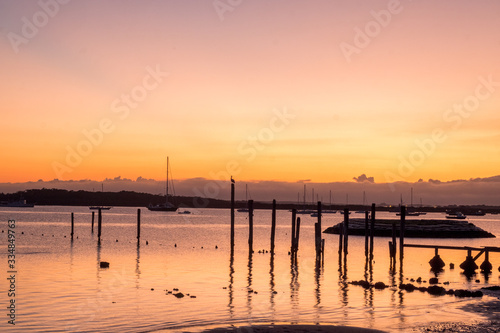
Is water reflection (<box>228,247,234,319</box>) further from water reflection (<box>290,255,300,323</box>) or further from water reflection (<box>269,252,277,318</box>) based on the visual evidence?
water reflection (<box>290,255,300,323</box>)

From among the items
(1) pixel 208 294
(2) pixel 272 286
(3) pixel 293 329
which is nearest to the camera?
(3) pixel 293 329

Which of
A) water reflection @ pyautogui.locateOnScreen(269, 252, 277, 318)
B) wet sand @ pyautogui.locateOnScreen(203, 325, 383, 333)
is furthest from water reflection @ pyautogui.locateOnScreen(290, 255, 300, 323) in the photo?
wet sand @ pyautogui.locateOnScreen(203, 325, 383, 333)

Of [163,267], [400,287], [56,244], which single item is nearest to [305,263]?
[163,267]

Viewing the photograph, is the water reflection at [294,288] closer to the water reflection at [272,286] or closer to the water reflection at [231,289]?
the water reflection at [272,286]

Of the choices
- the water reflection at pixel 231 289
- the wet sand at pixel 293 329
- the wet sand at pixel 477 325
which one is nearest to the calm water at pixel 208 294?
the water reflection at pixel 231 289

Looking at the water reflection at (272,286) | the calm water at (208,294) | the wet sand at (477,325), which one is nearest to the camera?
the wet sand at (477,325)

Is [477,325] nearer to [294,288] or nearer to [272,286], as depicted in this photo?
[294,288]

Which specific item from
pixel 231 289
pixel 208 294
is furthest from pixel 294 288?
pixel 208 294

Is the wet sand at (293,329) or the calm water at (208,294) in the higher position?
the wet sand at (293,329)

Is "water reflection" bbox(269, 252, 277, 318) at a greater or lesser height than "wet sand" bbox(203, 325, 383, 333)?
lesser

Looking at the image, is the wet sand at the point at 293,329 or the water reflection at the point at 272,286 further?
the water reflection at the point at 272,286

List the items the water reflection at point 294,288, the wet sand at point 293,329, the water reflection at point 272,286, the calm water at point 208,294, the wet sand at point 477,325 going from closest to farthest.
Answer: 1. the wet sand at point 293,329
2. the wet sand at point 477,325
3. the calm water at point 208,294
4. the water reflection at point 294,288
5. the water reflection at point 272,286

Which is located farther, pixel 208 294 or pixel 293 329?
pixel 208 294

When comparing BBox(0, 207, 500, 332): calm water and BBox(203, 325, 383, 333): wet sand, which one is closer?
BBox(203, 325, 383, 333): wet sand
